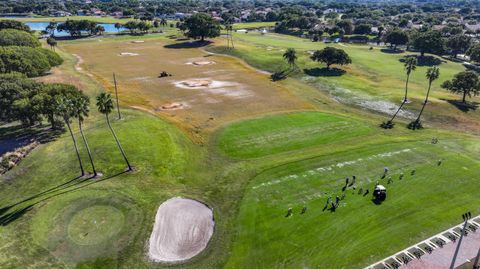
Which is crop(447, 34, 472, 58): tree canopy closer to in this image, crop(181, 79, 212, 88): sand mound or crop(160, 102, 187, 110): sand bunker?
crop(181, 79, 212, 88): sand mound

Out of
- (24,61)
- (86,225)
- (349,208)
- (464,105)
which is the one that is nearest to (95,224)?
(86,225)

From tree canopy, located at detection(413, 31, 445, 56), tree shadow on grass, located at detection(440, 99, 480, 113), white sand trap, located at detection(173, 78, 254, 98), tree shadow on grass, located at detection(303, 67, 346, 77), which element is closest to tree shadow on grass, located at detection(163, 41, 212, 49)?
white sand trap, located at detection(173, 78, 254, 98)

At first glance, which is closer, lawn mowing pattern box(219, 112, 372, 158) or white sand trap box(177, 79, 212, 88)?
lawn mowing pattern box(219, 112, 372, 158)

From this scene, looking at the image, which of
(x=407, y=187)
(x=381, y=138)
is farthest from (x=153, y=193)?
(x=381, y=138)

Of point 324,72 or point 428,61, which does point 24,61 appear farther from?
Result: point 428,61

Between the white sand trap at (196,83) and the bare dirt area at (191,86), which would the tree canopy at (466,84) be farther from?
the white sand trap at (196,83)

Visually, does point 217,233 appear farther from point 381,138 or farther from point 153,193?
point 381,138
